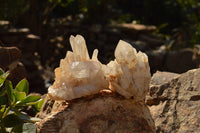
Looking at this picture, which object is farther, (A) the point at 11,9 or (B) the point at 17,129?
(A) the point at 11,9

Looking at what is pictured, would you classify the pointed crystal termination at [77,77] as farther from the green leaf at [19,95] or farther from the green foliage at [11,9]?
the green foliage at [11,9]

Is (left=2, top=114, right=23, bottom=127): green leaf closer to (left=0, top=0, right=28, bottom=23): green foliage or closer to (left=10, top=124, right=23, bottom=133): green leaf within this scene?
(left=10, top=124, right=23, bottom=133): green leaf

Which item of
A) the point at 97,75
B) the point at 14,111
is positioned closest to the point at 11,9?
the point at 14,111

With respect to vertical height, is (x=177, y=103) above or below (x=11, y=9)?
below

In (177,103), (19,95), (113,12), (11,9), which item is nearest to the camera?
(19,95)

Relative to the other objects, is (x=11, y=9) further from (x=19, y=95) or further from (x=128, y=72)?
(x=128, y=72)

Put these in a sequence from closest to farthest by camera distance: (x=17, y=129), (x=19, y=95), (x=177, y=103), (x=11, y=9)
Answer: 1. (x=17, y=129)
2. (x=19, y=95)
3. (x=177, y=103)
4. (x=11, y=9)

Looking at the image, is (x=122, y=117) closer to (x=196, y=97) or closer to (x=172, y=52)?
(x=196, y=97)

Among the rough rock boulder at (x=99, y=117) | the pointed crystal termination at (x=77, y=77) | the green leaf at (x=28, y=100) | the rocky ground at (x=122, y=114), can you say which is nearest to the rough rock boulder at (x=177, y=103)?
the rocky ground at (x=122, y=114)
